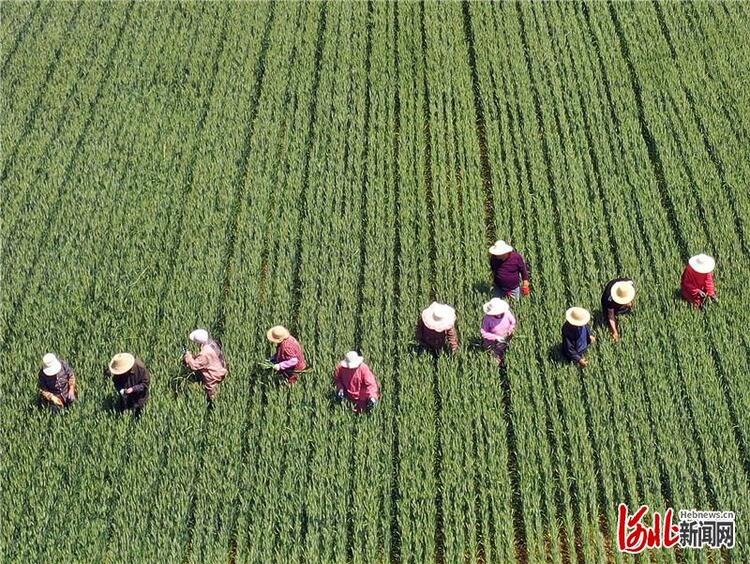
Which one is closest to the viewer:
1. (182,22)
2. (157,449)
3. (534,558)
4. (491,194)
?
(534,558)

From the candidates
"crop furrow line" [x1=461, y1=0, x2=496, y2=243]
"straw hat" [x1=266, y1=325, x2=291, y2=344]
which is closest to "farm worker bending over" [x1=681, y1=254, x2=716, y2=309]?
"crop furrow line" [x1=461, y1=0, x2=496, y2=243]

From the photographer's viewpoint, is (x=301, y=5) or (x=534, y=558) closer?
(x=534, y=558)

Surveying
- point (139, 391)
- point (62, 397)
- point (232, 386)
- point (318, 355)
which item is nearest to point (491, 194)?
point (318, 355)

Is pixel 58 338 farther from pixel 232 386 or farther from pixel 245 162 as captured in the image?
pixel 245 162

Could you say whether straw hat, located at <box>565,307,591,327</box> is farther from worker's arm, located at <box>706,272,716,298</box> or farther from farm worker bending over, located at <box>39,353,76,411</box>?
farm worker bending over, located at <box>39,353,76,411</box>

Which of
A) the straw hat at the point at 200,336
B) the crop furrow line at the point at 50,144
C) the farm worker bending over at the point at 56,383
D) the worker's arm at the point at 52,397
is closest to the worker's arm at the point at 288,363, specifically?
the straw hat at the point at 200,336

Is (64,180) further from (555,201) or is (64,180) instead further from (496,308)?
(555,201)

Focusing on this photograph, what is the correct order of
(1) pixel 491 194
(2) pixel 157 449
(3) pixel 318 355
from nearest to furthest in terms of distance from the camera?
(2) pixel 157 449, (3) pixel 318 355, (1) pixel 491 194
